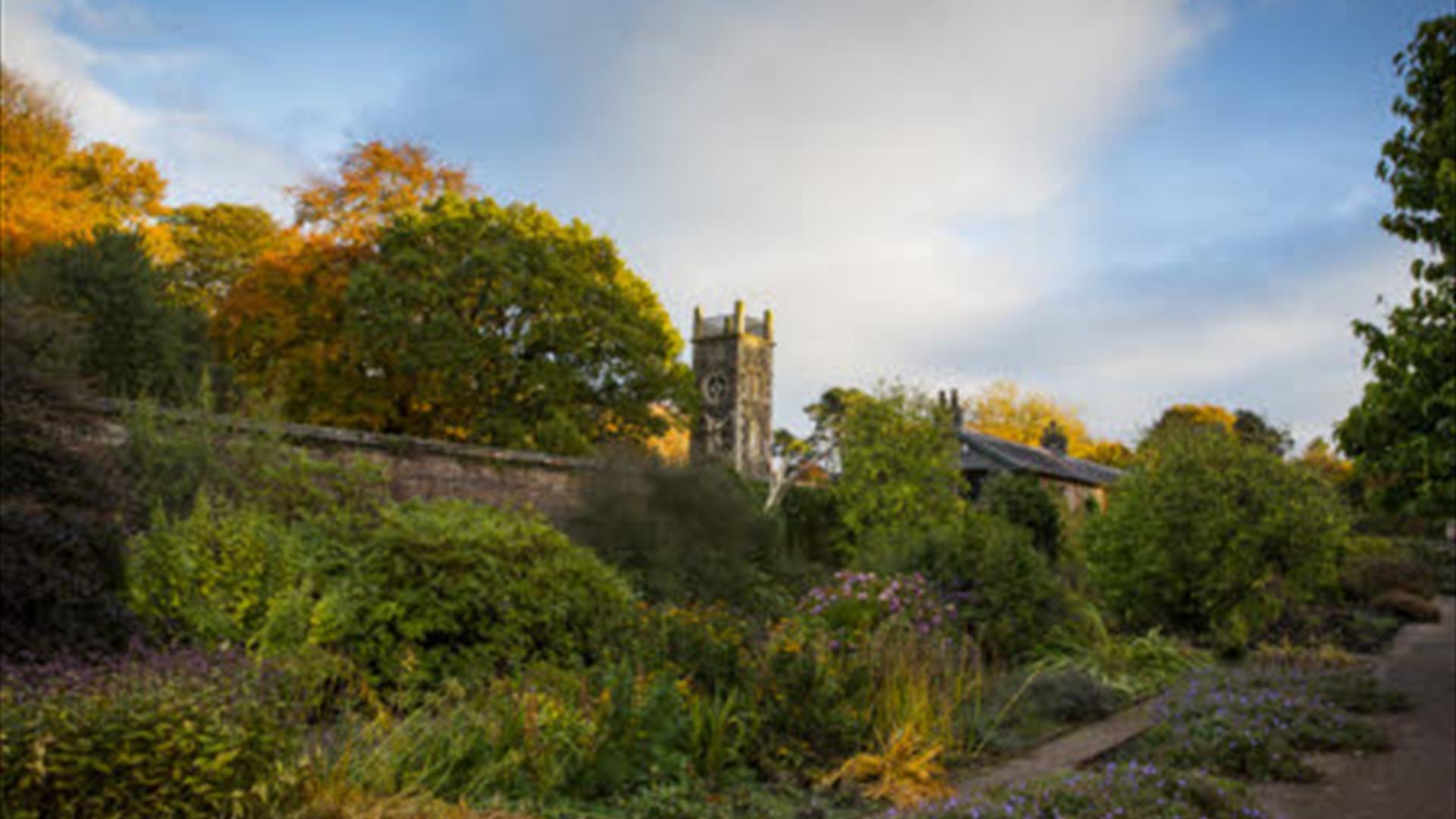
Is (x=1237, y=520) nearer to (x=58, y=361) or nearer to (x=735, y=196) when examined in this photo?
(x=735, y=196)

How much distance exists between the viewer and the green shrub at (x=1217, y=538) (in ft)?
38.2

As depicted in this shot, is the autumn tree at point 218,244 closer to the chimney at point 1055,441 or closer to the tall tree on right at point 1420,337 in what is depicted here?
the tall tree on right at point 1420,337

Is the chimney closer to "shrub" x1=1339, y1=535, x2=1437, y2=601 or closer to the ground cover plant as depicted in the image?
"shrub" x1=1339, y1=535, x2=1437, y2=601

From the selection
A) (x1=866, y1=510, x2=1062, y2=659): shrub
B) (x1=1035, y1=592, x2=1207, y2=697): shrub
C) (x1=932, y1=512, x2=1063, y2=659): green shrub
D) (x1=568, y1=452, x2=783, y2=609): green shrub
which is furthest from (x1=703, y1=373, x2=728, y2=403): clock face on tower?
(x1=932, y1=512, x2=1063, y2=659): green shrub

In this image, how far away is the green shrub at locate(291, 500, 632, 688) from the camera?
656 cm

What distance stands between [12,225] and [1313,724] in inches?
926

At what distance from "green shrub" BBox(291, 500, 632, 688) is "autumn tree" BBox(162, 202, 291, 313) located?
68.6 feet

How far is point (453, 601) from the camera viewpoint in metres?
6.83

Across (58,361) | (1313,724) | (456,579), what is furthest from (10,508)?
(1313,724)

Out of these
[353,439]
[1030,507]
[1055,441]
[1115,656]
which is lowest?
[1115,656]

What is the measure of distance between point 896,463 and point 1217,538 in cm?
754

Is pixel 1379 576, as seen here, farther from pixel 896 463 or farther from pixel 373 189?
pixel 373 189

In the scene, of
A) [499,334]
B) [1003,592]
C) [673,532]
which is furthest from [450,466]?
[499,334]

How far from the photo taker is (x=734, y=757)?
17.5 ft
